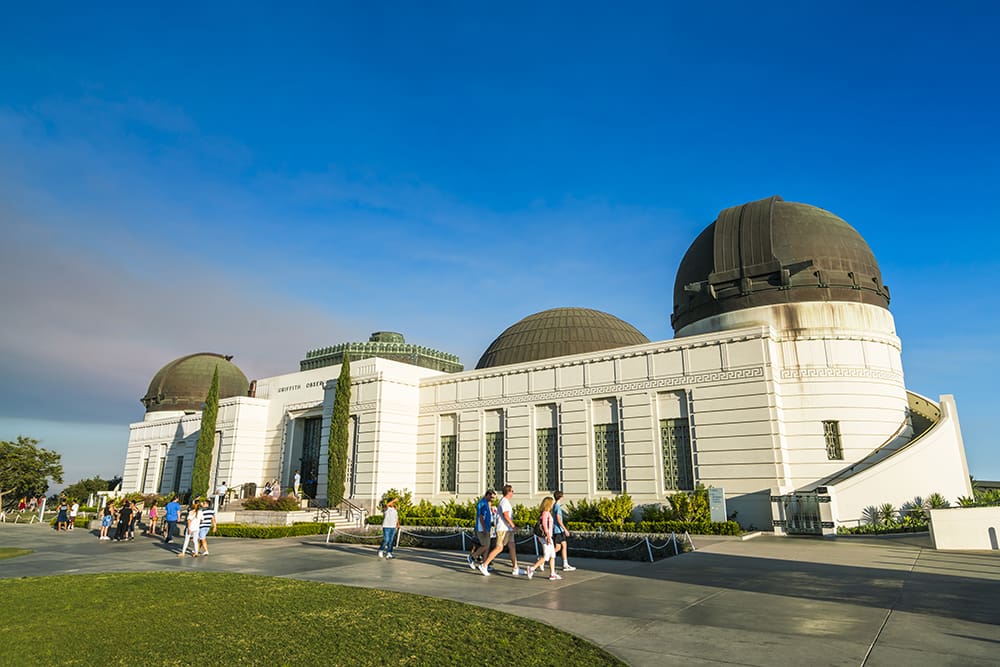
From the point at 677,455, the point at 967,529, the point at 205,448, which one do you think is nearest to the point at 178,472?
the point at 205,448

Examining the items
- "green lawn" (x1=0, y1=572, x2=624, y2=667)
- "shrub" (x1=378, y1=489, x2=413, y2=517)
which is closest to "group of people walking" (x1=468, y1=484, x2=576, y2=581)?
"green lawn" (x1=0, y1=572, x2=624, y2=667)

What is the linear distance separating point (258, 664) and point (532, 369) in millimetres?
24205

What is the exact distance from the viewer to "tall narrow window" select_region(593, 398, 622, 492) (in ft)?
86.8

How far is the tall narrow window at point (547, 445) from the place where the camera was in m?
28.2

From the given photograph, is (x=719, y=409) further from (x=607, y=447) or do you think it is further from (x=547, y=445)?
(x=547, y=445)

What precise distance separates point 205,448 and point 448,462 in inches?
665

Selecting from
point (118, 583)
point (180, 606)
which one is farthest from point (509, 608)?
point (118, 583)

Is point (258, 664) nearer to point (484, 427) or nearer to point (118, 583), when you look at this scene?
point (118, 583)

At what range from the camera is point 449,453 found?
31891 millimetres

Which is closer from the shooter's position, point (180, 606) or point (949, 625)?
point (949, 625)

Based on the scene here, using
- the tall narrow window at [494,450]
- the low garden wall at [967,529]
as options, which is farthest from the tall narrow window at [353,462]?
the low garden wall at [967,529]

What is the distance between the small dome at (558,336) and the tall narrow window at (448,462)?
6.57 m

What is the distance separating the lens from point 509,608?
29.3 ft

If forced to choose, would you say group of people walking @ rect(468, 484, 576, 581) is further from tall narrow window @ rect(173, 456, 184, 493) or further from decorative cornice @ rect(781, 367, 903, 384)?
tall narrow window @ rect(173, 456, 184, 493)
